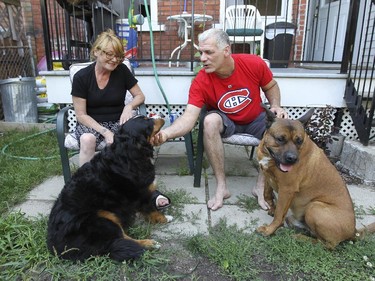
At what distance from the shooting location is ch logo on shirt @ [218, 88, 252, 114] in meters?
2.85

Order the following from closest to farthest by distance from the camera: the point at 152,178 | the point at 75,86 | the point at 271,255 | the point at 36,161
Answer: the point at 271,255
the point at 152,178
the point at 75,86
the point at 36,161

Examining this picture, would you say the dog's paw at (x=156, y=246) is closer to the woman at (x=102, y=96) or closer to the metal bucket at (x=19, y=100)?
the woman at (x=102, y=96)

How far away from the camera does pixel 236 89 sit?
9.32 ft

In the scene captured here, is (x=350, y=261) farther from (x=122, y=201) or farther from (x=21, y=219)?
(x=21, y=219)

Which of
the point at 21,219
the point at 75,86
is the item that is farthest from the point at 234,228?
the point at 75,86

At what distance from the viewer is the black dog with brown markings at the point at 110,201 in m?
1.89

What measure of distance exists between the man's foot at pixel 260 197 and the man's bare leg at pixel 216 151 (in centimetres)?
28

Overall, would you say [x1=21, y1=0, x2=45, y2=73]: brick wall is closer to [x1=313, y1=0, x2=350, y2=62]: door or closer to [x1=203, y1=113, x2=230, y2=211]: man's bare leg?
[x1=203, y1=113, x2=230, y2=211]: man's bare leg

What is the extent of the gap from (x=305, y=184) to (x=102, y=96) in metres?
1.96

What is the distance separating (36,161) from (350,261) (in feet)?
11.1

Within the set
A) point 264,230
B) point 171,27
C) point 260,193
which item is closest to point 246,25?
point 171,27

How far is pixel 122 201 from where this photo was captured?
6.97ft

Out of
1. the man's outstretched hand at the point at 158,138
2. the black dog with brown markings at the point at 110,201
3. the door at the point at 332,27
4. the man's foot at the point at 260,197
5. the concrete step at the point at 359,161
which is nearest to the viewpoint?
the black dog with brown markings at the point at 110,201

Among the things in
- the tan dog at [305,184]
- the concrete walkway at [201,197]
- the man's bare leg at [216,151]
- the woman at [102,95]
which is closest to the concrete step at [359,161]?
the concrete walkway at [201,197]
